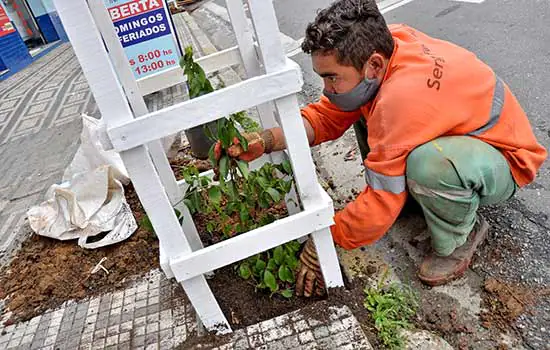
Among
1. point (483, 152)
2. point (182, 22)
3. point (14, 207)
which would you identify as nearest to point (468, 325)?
point (483, 152)

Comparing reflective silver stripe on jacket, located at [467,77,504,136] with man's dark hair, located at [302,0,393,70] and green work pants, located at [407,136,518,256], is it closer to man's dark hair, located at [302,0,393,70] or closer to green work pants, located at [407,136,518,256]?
green work pants, located at [407,136,518,256]

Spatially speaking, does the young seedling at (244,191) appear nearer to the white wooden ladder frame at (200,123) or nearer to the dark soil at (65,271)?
the white wooden ladder frame at (200,123)

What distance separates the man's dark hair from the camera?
1.57 meters

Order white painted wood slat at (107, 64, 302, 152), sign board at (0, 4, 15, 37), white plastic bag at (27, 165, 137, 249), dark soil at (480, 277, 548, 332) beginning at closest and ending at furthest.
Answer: white painted wood slat at (107, 64, 302, 152) → dark soil at (480, 277, 548, 332) → white plastic bag at (27, 165, 137, 249) → sign board at (0, 4, 15, 37)

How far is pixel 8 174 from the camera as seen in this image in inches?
160

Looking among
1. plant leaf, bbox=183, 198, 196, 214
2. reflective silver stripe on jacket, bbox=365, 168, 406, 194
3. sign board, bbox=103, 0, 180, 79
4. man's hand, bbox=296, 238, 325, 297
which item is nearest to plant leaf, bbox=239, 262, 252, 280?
man's hand, bbox=296, 238, 325, 297

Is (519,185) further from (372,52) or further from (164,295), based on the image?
(164,295)

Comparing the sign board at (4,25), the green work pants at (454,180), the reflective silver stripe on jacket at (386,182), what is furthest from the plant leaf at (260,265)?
the sign board at (4,25)

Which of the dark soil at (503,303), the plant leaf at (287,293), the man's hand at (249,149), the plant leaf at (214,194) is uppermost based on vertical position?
the man's hand at (249,149)

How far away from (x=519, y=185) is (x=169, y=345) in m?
1.68

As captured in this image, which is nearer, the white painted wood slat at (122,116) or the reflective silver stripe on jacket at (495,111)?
the white painted wood slat at (122,116)

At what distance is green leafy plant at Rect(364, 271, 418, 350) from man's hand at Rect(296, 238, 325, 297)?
22 cm

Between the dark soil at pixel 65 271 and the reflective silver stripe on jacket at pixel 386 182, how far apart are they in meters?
1.30

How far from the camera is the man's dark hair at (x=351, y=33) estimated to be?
1.57m
